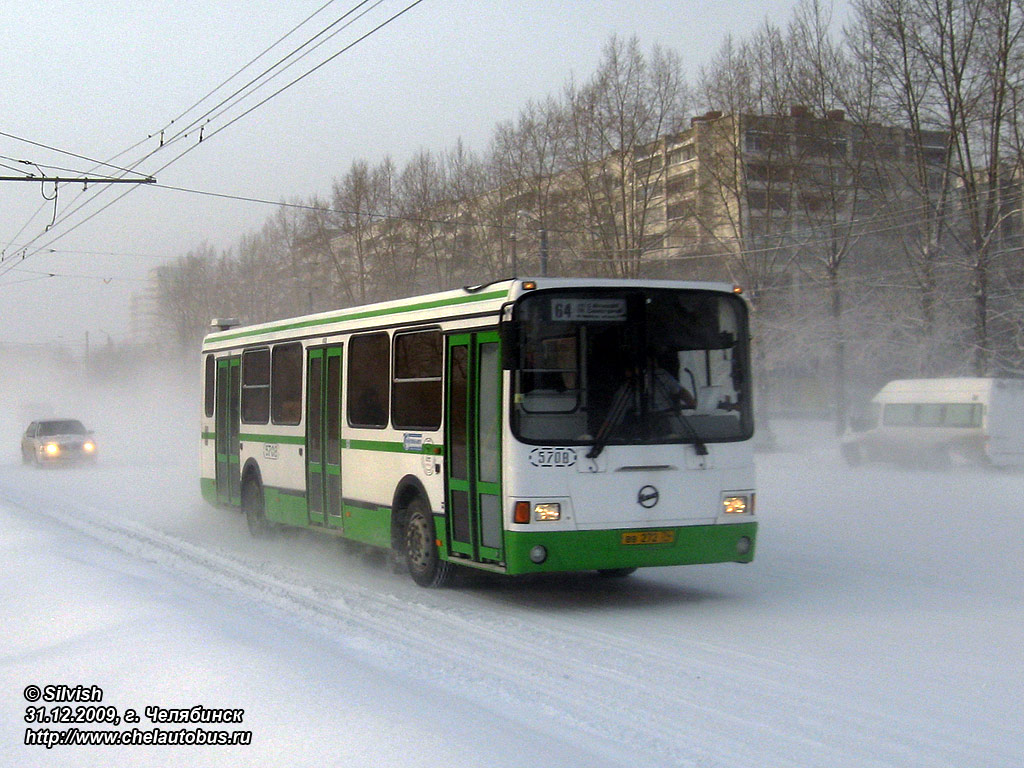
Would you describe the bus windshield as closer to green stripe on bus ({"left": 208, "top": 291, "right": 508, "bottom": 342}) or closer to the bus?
the bus

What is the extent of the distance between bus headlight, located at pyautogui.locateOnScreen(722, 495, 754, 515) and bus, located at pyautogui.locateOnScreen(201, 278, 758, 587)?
0.04ft

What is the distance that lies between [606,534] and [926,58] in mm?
28591

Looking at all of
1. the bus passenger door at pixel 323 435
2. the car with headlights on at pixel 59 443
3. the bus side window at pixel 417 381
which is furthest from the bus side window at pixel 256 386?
the car with headlights on at pixel 59 443

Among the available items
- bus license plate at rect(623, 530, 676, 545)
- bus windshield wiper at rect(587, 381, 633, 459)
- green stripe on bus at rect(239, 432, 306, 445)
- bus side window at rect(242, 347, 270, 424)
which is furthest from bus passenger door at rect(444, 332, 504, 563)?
bus side window at rect(242, 347, 270, 424)

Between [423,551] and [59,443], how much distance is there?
2747 cm

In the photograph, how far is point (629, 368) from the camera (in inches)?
402

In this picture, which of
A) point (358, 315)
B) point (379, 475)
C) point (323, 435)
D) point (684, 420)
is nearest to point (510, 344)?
point (684, 420)

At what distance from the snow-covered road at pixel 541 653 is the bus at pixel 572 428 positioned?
0.62 meters

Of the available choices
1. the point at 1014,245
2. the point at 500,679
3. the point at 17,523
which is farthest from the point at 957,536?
the point at 1014,245

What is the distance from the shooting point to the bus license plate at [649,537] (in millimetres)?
10102

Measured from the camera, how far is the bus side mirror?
391 inches

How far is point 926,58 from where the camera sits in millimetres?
34188

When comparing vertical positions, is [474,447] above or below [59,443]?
above

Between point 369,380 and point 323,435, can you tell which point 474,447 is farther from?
point 323,435
